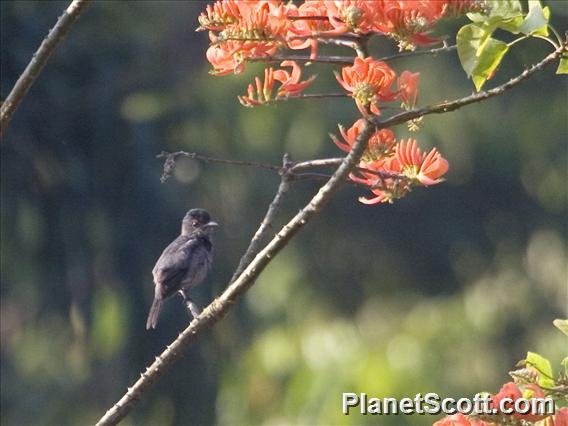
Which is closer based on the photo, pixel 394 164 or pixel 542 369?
pixel 394 164

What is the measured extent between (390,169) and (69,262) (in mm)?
7050

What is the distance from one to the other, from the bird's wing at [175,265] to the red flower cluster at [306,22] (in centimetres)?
225

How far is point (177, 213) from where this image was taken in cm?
818

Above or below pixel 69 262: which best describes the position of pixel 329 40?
below

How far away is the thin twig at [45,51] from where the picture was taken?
179 centimetres

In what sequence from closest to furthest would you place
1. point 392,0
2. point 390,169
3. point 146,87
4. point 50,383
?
point 392,0
point 390,169
point 50,383
point 146,87

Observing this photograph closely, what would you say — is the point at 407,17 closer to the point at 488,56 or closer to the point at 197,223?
the point at 488,56

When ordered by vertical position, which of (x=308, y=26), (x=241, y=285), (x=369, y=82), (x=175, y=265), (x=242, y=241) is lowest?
(x=241, y=285)

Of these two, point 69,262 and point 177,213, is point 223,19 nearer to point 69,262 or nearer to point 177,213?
point 177,213

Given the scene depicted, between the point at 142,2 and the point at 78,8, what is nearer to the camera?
the point at 78,8

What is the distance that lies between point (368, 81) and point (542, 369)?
1.77ft

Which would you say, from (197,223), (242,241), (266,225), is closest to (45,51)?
(266,225)

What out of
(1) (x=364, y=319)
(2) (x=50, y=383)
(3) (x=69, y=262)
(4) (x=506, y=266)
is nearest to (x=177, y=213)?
(3) (x=69, y=262)

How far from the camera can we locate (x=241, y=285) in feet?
5.50
